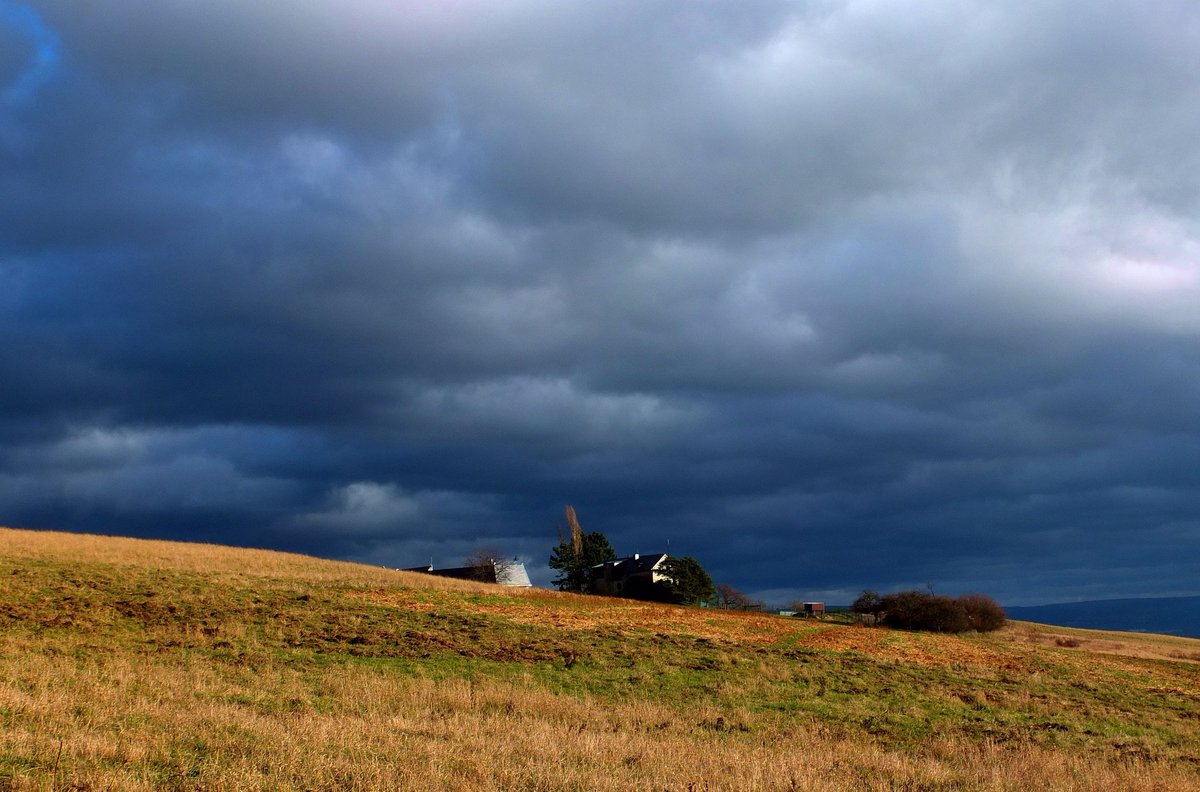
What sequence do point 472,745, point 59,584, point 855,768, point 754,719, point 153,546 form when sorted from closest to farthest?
point 472,745 < point 855,768 < point 754,719 < point 59,584 < point 153,546

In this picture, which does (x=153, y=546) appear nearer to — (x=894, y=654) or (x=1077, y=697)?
(x=894, y=654)

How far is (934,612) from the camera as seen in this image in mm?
79812

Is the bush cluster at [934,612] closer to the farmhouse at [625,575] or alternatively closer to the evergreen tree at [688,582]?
the evergreen tree at [688,582]

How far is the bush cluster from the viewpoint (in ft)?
261

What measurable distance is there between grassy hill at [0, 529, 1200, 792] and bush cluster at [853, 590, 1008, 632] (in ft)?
95.8

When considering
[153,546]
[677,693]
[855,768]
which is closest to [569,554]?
[153,546]

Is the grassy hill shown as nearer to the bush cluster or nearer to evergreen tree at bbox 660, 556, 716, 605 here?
the bush cluster

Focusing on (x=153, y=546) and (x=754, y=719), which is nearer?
(x=754, y=719)

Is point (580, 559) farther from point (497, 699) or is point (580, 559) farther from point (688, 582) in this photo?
point (497, 699)

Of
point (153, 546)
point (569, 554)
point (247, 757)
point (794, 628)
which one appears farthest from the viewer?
point (569, 554)

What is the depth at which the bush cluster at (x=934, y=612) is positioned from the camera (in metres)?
79.5

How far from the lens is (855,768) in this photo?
15.8 meters

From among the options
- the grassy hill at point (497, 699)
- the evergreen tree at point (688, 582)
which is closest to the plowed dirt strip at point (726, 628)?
the grassy hill at point (497, 699)

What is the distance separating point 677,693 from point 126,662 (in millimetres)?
14515
